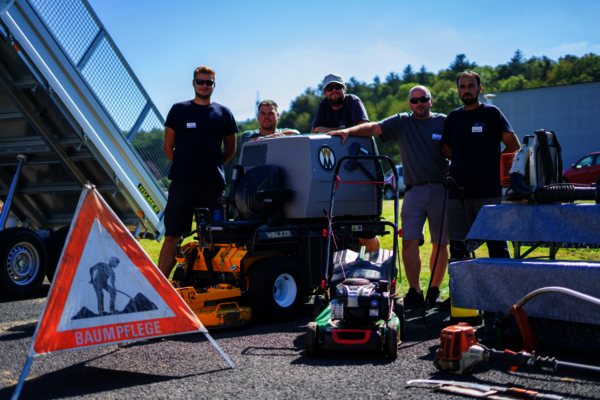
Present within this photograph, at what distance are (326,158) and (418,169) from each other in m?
0.90

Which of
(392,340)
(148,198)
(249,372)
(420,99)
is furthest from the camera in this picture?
(148,198)

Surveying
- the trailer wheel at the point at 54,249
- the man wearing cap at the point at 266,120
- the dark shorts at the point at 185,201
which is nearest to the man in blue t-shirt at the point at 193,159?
the dark shorts at the point at 185,201

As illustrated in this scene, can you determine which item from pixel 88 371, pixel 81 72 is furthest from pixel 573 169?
pixel 88 371

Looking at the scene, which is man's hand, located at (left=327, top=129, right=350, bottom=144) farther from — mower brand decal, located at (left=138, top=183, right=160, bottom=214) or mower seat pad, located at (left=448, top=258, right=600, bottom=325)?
mower brand decal, located at (left=138, top=183, right=160, bottom=214)

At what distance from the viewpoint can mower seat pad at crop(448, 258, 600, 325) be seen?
144 inches

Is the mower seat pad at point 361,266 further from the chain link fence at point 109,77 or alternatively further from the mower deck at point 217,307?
the chain link fence at point 109,77

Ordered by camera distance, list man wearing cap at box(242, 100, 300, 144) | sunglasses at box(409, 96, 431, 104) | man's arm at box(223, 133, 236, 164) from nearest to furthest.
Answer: sunglasses at box(409, 96, 431, 104) → man's arm at box(223, 133, 236, 164) → man wearing cap at box(242, 100, 300, 144)

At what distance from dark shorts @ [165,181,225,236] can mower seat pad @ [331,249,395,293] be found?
5.74 ft

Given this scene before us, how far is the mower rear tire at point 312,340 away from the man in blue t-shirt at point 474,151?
6.31 feet

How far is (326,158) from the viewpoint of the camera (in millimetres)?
5805

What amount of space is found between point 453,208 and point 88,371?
3414 millimetres

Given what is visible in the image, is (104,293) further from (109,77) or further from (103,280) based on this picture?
(109,77)

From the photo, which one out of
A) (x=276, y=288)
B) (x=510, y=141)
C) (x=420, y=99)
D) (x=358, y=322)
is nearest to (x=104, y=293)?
(x=358, y=322)

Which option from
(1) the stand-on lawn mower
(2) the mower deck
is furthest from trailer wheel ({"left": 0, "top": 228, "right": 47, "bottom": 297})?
(1) the stand-on lawn mower
